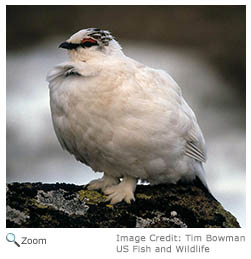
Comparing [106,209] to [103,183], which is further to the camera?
[103,183]

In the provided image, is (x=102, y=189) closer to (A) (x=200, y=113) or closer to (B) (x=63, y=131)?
(B) (x=63, y=131)

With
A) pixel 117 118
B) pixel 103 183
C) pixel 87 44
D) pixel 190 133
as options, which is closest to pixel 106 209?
pixel 103 183
